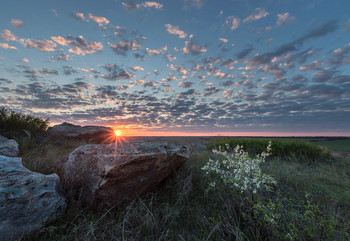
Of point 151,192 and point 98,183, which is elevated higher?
point 98,183

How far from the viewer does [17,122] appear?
990 centimetres

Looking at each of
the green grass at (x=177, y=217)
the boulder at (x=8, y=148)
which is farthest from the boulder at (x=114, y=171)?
the boulder at (x=8, y=148)

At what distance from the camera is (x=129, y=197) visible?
142 inches

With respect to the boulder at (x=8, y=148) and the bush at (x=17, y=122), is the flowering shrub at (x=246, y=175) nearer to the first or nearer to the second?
the boulder at (x=8, y=148)

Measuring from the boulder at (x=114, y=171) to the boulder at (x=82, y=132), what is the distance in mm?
8791

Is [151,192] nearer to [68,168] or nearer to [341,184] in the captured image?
[68,168]

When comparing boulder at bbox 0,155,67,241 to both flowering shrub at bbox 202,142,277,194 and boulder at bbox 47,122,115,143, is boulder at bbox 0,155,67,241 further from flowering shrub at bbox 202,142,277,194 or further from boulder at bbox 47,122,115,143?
boulder at bbox 47,122,115,143

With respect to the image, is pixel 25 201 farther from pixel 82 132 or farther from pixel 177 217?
pixel 82 132

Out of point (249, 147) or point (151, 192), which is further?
point (249, 147)

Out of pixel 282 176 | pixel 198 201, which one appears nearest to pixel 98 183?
pixel 198 201

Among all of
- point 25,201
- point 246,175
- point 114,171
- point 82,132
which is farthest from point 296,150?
point 82,132

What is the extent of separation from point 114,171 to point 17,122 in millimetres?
10306

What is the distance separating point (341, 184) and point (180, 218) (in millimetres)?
6583

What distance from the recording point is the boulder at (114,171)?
129 inches
